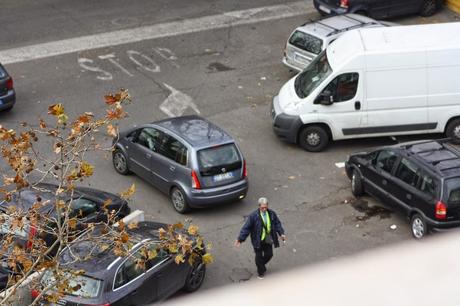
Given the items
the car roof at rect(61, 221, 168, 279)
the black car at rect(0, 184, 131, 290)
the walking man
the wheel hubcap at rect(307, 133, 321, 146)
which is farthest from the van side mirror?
the car roof at rect(61, 221, 168, 279)

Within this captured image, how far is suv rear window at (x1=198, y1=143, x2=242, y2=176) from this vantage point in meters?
12.5

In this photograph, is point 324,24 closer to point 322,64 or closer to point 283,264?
point 322,64

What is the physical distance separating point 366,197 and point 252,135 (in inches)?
134

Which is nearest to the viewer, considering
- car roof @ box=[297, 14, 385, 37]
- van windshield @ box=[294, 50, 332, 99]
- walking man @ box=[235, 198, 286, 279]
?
walking man @ box=[235, 198, 286, 279]

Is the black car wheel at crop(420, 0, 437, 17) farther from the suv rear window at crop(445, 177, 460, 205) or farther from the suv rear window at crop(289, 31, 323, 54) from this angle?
the suv rear window at crop(445, 177, 460, 205)

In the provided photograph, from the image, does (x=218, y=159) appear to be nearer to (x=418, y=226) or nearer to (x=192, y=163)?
(x=192, y=163)

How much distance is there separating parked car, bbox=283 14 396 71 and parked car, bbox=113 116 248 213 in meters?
5.18

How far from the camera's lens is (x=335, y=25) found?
18203 millimetres

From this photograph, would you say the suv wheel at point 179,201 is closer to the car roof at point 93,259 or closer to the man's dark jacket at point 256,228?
the man's dark jacket at point 256,228

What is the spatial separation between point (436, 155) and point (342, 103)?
10.2ft

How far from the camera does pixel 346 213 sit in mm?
13180

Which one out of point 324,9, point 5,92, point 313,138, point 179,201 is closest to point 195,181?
point 179,201

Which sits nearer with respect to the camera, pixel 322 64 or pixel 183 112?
pixel 322 64

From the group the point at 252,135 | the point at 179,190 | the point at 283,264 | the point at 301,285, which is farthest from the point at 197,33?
the point at 301,285
